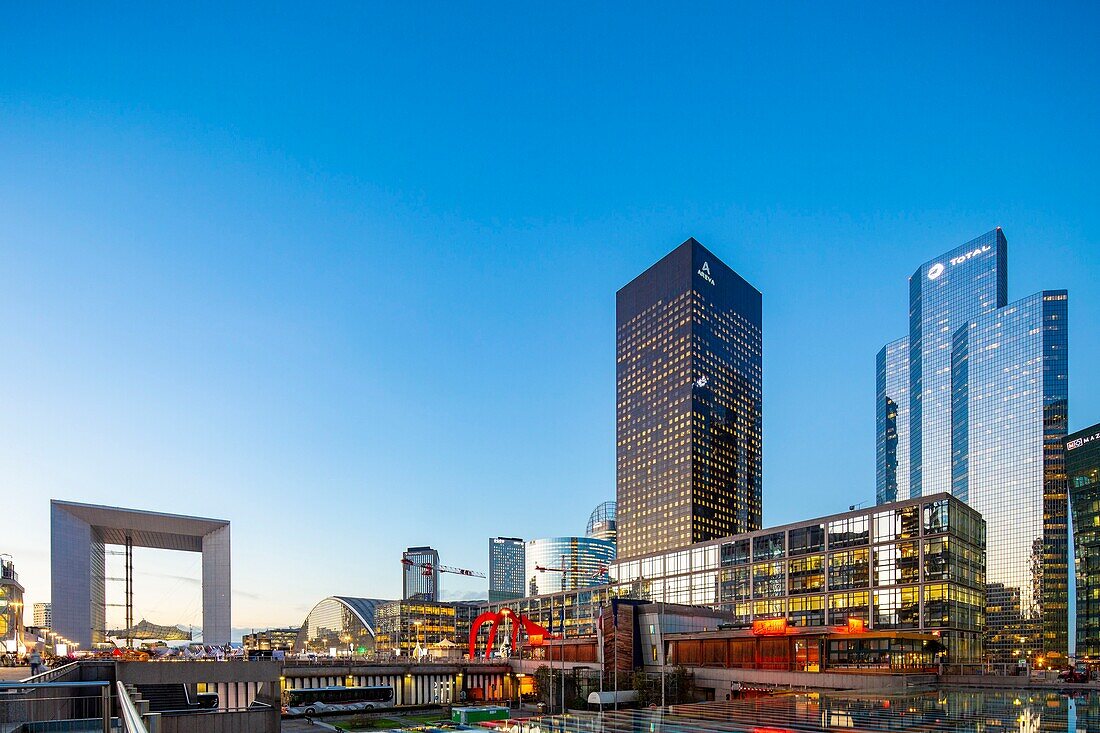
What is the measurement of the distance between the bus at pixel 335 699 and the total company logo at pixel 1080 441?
566 ft

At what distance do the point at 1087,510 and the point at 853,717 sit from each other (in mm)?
191214

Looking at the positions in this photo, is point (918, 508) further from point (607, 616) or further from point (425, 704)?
point (425, 704)

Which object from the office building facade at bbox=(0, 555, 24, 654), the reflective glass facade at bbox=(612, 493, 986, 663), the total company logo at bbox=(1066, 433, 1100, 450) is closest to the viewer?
the office building facade at bbox=(0, 555, 24, 654)

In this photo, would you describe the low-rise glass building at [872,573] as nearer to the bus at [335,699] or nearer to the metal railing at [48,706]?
the bus at [335,699]

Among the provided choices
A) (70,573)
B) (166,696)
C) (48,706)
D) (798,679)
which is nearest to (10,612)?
(70,573)

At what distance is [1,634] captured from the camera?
99625 mm

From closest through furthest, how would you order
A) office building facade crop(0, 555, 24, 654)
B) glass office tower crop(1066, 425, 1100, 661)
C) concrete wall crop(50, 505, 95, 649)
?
concrete wall crop(50, 505, 95, 649), office building facade crop(0, 555, 24, 654), glass office tower crop(1066, 425, 1100, 661)

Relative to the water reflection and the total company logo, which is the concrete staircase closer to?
the water reflection

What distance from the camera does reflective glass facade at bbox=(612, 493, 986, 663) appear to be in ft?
402

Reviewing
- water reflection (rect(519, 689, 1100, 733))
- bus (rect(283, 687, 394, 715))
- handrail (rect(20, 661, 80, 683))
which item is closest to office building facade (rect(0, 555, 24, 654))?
bus (rect(283, 687, 394, 715))

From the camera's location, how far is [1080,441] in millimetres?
191875

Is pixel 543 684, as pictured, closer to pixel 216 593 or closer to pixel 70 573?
pixel 216 593

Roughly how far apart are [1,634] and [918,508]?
424 feet

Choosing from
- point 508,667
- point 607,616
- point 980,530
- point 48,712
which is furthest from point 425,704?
point 980,530
